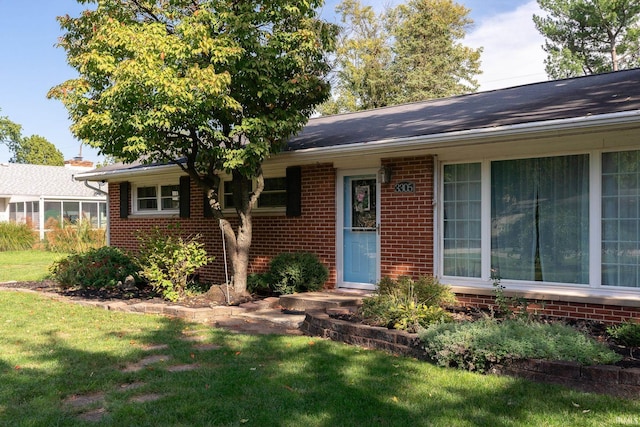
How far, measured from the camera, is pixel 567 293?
21.0ft

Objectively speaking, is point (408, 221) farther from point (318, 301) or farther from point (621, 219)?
point (621, 219)

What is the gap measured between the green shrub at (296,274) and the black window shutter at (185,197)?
3.37 m

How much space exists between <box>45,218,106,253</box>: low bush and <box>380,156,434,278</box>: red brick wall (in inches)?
524

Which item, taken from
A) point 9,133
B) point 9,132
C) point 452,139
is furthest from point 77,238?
point 9,133

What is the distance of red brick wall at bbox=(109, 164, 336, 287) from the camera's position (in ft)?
29.5

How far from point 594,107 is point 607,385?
133 inches

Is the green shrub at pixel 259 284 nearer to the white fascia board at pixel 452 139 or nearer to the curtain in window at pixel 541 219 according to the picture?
the white fascia board at pixel 452 139

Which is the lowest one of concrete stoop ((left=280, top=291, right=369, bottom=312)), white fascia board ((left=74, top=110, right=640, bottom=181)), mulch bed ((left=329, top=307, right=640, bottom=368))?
concrete stoop ((left=280, top=291, right=369, bottom=312))

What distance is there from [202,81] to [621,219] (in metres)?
5.55

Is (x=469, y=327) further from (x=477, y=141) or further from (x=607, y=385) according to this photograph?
(x=477, y=141)

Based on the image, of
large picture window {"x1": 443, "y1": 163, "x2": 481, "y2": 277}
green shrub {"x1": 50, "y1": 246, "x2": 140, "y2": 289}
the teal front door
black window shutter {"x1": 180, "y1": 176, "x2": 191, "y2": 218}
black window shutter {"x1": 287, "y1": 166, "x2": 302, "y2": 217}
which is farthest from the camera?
black window shutter {"x1": 180, "y1": 176, "x2": 191, "y2": 218}

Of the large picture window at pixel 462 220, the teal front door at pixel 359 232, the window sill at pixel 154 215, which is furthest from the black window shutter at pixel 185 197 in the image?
the large picture window at pixel 462 220

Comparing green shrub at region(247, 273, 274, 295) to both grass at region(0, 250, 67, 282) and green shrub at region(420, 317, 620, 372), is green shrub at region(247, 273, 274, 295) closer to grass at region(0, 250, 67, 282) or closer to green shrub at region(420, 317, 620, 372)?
green shrub at region(420, 317, 620, 372)

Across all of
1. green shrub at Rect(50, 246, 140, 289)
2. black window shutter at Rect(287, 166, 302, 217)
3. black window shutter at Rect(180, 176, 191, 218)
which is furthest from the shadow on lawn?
black window shutter at Rect(180, 176, 191, 218)
